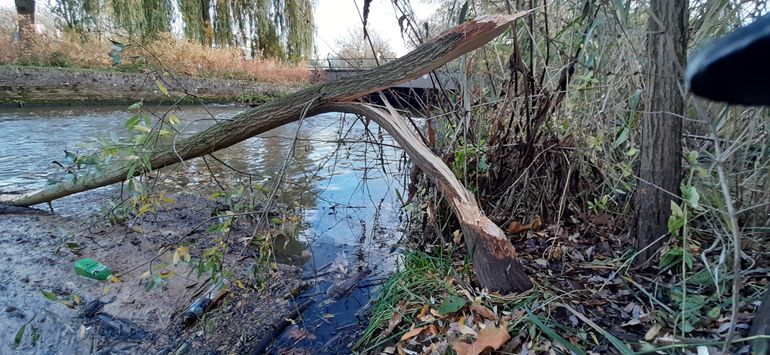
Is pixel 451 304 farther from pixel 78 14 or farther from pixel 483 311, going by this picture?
pixel 78 14

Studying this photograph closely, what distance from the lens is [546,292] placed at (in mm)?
1532

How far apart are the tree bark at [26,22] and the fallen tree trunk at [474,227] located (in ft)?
37.7

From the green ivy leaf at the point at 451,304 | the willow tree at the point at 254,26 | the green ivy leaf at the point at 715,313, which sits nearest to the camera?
the green ivy leaf at the point at 715,313

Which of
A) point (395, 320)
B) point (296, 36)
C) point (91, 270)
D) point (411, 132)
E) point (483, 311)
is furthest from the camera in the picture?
point (296, 36)

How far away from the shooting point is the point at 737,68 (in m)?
0.27

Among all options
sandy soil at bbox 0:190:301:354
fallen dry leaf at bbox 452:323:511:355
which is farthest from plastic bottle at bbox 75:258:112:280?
fallen dry leaf at bbox 452:323:511:355

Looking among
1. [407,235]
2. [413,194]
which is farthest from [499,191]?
[407,235]

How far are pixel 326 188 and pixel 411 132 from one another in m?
1.55

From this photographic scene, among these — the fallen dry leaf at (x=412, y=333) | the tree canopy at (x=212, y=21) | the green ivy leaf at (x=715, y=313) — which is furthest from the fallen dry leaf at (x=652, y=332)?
the tree canopy at (x=212, y=21)

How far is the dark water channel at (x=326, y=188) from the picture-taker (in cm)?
203

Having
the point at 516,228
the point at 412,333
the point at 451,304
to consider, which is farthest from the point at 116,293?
the point at 516,228

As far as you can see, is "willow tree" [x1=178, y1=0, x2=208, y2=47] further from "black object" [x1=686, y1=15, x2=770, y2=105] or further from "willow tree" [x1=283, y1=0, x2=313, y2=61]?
"black object" [x1=686, y1=15, x2=770, y2=105]

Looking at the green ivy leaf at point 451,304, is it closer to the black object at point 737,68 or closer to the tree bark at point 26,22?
the black object at point 737,68

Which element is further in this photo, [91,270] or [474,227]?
[91,270]
